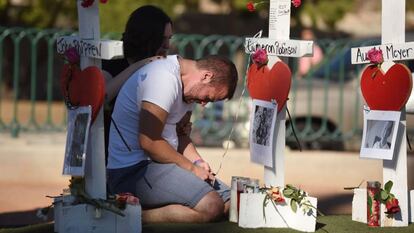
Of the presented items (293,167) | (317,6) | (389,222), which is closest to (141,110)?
(389,222)

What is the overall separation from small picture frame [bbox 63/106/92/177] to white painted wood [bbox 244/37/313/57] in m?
1.17

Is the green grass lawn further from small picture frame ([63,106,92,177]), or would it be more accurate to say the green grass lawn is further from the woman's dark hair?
the woman's dark hair

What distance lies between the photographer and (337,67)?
38.7 ft

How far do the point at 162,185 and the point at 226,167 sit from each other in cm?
467

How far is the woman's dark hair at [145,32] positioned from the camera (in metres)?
6.31

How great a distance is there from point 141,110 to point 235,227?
33.0 inches

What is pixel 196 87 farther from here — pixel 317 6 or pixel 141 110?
pixel 317 6

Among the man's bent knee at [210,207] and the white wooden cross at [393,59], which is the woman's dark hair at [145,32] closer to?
the man's bent knee at [210,207]

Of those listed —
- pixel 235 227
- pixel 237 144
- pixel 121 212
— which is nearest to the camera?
pixel 121 212

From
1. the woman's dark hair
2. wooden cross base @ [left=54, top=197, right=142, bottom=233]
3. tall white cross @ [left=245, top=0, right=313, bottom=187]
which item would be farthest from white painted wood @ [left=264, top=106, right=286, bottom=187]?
wooden cross base @ [left=54, top=197, right=142, bottom=233]

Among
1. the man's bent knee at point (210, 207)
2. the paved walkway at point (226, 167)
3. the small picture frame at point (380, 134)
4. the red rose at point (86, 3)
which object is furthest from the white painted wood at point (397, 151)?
the paved walkway at point (226, 167)

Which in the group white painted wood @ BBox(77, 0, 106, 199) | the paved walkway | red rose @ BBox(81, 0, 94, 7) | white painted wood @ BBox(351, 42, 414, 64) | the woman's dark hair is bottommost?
the paved walkway

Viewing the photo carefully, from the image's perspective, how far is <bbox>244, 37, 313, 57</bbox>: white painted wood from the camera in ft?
19.9

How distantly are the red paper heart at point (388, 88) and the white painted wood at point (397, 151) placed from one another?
0.16m
